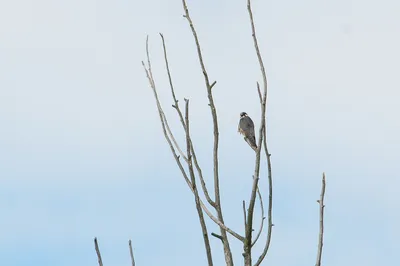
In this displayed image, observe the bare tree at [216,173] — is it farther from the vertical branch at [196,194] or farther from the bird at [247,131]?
the bird at [247,131]

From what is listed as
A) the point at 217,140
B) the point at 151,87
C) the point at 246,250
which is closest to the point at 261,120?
the point at 217,140

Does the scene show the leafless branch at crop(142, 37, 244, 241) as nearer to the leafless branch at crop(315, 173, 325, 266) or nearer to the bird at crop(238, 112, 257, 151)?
the leafless branch at crop(315, 173, 325, 266)

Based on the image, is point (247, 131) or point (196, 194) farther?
point (247, 131)

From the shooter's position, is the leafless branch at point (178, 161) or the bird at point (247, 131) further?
the bird at point (247, 131)

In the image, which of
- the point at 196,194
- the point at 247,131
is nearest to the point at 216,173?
the point at 196,194

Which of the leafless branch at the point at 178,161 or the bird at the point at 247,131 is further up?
the bird at the point at 247,131

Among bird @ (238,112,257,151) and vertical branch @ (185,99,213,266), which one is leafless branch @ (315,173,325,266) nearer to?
vertical branch @ (185,99,213,266)

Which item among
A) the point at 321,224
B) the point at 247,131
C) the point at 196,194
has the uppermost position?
the point at 247,131

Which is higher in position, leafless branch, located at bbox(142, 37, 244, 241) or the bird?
the bird

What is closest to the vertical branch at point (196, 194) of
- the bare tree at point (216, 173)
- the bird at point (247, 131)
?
the bare tree at point (216, 173)

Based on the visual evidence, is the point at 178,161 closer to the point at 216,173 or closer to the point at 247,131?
the point at 216,173

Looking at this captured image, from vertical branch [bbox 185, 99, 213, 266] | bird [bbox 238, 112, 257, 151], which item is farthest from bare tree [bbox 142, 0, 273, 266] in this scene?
bird [bbox 238, 112, 257, 151]

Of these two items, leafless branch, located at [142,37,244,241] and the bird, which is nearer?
leafless branch, located at [142,37,244,241]

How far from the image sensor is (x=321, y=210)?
5.23m
